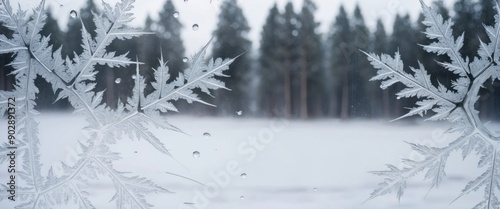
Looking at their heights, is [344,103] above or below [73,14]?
below

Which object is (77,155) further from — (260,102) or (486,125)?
(486,125)

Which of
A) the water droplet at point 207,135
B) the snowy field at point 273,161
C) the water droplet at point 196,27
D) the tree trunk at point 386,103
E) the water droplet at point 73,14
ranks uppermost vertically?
the water droplet at point 73,14

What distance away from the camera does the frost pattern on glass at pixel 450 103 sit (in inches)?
22.8

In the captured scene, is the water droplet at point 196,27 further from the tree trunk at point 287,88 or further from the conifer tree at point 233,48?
the tree trunk at point 287,88

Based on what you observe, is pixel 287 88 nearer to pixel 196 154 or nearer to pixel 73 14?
pixel 196 154

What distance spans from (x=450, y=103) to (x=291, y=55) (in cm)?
23

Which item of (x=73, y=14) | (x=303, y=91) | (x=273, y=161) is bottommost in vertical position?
(x=273, y=161)

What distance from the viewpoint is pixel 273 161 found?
0.60 meters

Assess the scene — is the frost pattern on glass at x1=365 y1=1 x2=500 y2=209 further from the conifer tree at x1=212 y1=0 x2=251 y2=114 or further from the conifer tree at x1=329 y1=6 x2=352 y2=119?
the conifer tree at x1=212 y1=0 x2=251 y2=114

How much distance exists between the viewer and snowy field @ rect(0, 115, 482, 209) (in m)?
Result: 0.60

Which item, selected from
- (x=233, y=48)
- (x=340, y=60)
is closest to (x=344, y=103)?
(x=340, y=60)

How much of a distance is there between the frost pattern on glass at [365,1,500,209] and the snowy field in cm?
2

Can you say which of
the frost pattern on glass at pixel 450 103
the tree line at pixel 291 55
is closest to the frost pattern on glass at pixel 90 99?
the tree line at pixel 291 55

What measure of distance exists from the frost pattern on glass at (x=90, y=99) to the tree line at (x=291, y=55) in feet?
0.04
